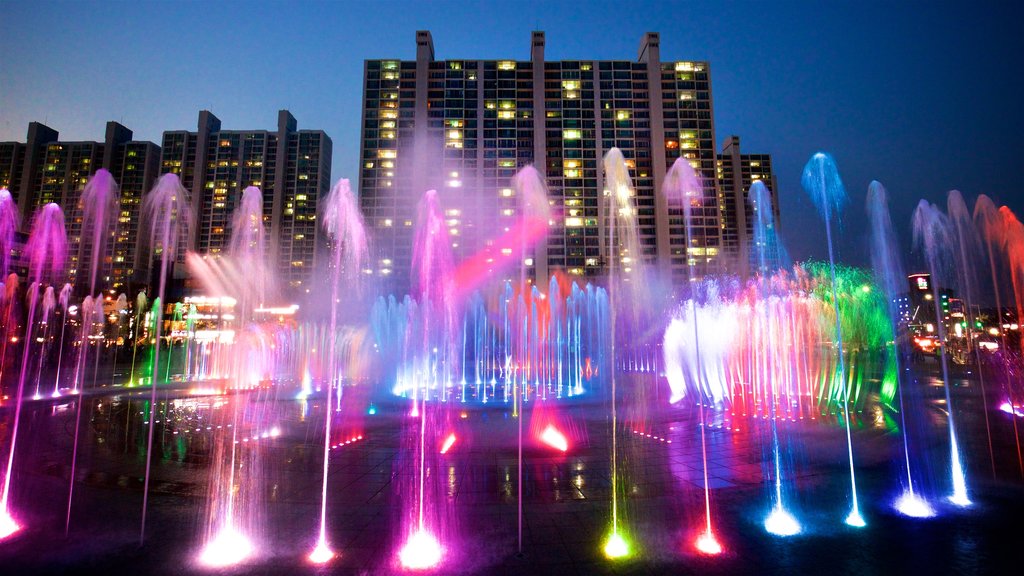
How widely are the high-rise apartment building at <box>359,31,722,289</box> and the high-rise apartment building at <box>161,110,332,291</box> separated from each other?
108 ft

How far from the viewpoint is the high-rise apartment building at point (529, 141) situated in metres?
84.9

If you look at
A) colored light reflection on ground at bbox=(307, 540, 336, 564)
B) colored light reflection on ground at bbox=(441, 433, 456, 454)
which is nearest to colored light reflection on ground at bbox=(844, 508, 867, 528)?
colored light reflection on ground at bbox=(307, 540, 336, 564)

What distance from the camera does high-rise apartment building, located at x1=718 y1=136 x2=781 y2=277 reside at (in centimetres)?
9975

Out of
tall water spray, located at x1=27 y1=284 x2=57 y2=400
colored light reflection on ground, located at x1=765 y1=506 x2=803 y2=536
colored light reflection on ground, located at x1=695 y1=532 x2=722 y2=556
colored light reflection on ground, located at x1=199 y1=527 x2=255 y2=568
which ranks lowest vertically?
colored light reflection on ground, located at x1=199 y1=527 x2=255 y2=568

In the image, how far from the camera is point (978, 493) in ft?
24.2

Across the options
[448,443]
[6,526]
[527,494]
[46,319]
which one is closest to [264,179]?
[46,319]

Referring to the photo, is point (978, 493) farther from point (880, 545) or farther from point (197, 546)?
point (197, 546)

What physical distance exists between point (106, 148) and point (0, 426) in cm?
12107

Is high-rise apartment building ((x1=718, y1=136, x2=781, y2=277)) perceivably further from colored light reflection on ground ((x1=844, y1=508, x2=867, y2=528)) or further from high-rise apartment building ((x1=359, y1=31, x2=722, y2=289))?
colored light reflection on ground ((x1=844, y1=508, x2=867, y2=528))

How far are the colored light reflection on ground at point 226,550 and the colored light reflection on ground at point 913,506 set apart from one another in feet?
27.4

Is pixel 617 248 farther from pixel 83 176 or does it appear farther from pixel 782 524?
pixel 83 176

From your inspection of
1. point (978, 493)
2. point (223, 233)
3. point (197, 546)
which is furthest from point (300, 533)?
point (223, 233)

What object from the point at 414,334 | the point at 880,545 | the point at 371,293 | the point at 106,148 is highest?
the point at 106,148

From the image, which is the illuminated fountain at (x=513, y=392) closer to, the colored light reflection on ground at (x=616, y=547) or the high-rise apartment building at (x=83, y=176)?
the colored light reflection on ground at (x=616, y=547)
